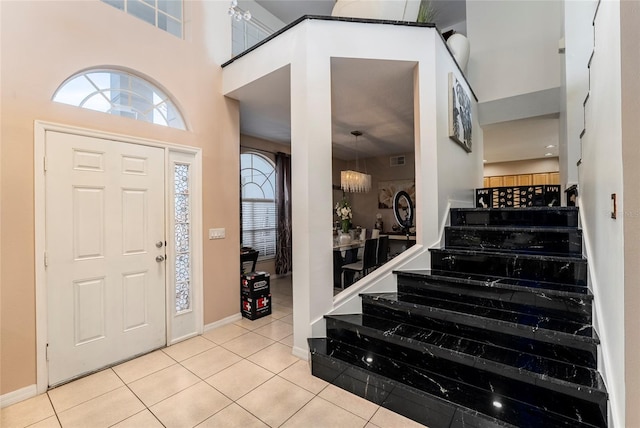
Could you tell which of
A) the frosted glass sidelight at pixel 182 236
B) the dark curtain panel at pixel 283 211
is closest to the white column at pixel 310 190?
the frosted glass sidelight at pixel 182 236

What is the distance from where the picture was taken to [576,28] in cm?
302

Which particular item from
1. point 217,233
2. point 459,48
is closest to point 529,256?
point 217,233

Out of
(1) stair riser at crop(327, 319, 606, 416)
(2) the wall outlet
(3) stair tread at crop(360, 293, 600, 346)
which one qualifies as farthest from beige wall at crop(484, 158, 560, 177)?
(2) the wall outlet

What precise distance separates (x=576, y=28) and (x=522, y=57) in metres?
1.32

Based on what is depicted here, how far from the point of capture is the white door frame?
2066 mm

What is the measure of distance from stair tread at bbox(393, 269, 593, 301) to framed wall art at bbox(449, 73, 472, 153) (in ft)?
5.11

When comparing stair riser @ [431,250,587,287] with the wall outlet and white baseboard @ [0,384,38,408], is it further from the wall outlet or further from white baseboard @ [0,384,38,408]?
white baseboard @ [0,384,38,408]

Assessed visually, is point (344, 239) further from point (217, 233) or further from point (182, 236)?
point (182, 236)

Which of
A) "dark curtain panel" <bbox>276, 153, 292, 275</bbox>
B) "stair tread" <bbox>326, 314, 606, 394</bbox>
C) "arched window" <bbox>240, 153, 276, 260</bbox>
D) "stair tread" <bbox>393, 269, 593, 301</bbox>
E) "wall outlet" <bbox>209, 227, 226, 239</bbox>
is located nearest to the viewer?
"stair tread" <bbox>326, 314, 606, 394</bbox>

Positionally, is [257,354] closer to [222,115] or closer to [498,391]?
[498,391]

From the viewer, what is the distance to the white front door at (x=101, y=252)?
2.16 meters

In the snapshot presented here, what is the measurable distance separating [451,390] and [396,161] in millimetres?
Result: 6146

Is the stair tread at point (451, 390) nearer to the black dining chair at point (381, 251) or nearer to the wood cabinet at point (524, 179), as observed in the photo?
the black dining chair at point (381, 251)

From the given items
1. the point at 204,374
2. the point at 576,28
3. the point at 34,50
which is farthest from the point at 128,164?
the point at 576,28
